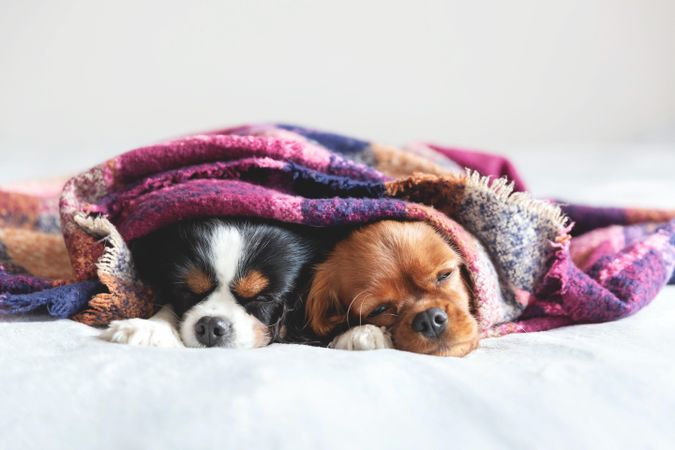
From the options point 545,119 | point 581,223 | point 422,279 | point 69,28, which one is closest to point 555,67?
point 545,119

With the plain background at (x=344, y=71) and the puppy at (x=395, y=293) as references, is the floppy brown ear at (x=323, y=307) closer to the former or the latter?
the puppy at (x=395, y=293)

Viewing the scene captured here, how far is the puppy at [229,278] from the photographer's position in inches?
55.9

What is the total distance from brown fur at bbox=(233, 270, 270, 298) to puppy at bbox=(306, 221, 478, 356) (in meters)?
0.11

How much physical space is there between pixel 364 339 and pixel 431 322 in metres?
0.13

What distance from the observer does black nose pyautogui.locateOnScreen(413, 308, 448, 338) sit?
131 centimetres

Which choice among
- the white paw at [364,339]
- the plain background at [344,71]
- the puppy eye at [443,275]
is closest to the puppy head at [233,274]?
the white paw at [364,339]

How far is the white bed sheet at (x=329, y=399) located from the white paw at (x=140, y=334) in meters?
0.10

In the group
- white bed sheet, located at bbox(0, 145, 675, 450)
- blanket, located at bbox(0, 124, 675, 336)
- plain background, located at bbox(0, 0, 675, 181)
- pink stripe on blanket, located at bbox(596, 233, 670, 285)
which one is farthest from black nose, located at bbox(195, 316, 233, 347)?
plain background, located at bbox(0, 0, 675, 181)

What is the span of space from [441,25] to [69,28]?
2111 millimetres

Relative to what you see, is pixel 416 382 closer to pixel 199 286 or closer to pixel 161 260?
pixel 199 286

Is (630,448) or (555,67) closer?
(630,448)

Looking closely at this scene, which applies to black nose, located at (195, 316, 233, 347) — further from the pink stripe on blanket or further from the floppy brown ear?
the pink stripe on blanket

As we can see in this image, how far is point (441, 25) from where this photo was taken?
4.09 metres

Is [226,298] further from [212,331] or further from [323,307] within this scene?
[323,307]
